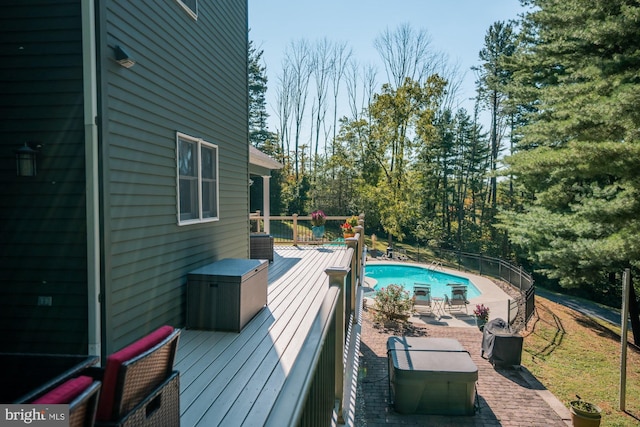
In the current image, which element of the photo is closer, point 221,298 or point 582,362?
point 221,298

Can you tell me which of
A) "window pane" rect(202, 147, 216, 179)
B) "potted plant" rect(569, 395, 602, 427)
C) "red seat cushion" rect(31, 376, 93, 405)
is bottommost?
"potted plant" rect(569, 395, 602, 427)

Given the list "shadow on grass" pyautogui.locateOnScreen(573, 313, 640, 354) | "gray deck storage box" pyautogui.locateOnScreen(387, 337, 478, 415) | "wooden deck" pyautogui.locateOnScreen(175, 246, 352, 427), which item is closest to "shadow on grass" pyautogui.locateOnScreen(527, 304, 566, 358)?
"shadow on grass" pyautogui.locateOnScreen(573, 313, 640, 354)

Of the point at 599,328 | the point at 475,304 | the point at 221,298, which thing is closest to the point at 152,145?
the point at 221,298

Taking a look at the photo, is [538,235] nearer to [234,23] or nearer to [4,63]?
[234,23]

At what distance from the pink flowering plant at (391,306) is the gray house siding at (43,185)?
1013 centimetres

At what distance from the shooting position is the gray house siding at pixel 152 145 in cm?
335

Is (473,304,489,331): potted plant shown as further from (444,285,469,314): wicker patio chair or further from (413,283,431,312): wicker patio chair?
(413,283,431,312): wicker patio chair

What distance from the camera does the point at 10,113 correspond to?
324cm

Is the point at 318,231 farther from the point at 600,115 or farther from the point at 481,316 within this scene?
the point at 600,115

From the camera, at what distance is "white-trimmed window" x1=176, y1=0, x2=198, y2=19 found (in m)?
4.75

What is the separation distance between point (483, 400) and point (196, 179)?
722cm

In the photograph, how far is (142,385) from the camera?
1826 millimetres

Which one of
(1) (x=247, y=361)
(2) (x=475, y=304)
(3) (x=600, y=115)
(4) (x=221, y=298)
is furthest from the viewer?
(2) (x=475, y=304)

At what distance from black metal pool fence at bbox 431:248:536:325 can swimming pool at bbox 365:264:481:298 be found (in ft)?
6.16
